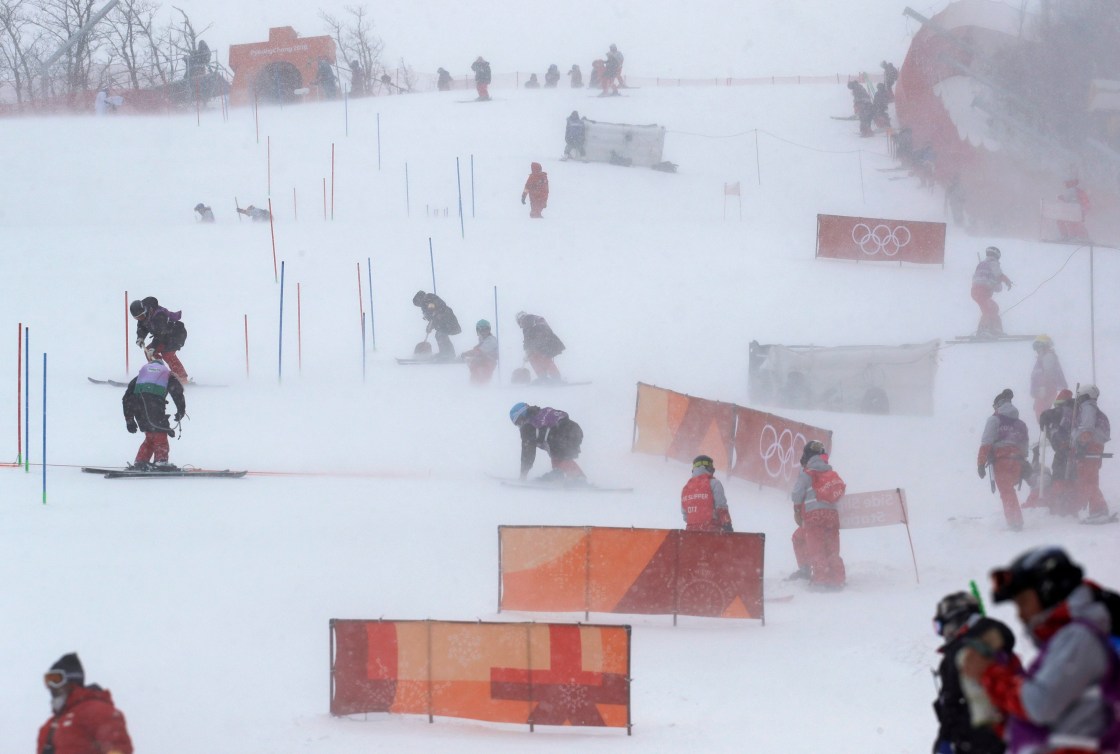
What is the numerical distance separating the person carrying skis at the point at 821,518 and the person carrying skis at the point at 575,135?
21677 mm

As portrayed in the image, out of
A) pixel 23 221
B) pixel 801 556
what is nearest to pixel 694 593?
pixel 801 556

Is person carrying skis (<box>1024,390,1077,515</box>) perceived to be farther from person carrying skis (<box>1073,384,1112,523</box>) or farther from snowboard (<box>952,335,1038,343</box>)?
snowboard (<box>952,335,1038,343</box>)

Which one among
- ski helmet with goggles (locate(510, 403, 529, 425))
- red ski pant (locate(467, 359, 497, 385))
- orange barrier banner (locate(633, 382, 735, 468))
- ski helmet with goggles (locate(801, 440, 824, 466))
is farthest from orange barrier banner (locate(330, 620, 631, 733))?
red ski pant (locate(467, 359, 497, 385))

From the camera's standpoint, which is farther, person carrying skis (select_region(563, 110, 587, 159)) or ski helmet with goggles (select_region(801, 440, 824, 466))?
person carrying skis (select_region(563, 110, 587, 159))

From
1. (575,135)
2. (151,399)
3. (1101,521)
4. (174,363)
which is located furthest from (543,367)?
(575,135)

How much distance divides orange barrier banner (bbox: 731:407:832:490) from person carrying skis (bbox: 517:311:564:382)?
350cm

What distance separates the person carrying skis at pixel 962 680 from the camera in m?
4.06

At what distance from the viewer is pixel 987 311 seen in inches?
786

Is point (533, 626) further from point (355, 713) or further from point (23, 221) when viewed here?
point (23, 221)

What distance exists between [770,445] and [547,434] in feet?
9.02

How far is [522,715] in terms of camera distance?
7473 millimetres

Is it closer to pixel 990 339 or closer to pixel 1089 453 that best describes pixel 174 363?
pixel 1089 453

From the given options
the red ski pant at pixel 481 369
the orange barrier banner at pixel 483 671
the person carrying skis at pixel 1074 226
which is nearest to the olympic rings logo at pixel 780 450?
the red ski pant at pixel 481 369

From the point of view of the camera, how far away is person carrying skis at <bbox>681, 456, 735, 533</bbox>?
1045cm
